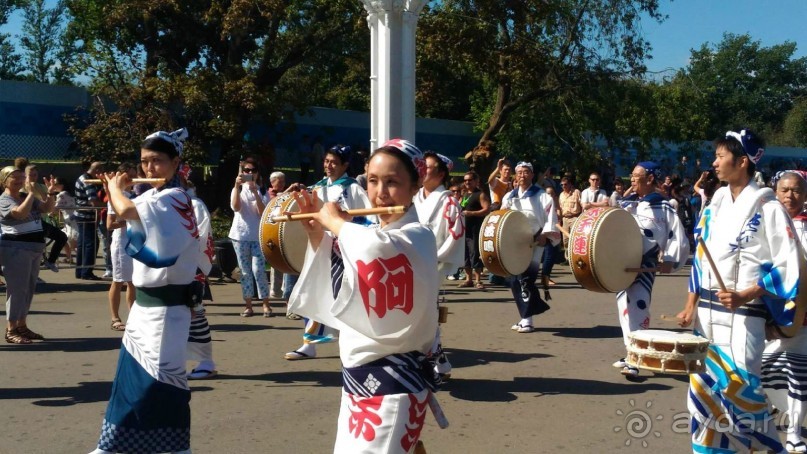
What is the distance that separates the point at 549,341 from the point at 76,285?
7283 millimetres

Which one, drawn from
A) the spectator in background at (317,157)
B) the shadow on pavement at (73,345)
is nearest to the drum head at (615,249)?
the shadow on pavement at (73,345)

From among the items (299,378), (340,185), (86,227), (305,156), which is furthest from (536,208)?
(305,156)

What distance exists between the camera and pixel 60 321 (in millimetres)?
10609

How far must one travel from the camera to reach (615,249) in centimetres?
765

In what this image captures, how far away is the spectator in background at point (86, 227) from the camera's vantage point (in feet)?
45.4

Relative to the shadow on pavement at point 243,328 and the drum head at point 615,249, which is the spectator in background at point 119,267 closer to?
the shadow on pavement at point 243,328

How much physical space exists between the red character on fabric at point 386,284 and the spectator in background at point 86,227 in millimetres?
11125

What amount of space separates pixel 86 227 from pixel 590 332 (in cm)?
759

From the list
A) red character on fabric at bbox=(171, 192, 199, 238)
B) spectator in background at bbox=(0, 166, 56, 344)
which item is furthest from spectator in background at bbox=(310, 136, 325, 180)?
red character on fabric at bbox=(171, 192, 199, 238)

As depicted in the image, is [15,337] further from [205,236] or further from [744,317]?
[744,317]

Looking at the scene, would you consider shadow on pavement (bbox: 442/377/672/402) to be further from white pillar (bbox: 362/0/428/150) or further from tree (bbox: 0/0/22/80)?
tree (bbox: 0/0/22/80)

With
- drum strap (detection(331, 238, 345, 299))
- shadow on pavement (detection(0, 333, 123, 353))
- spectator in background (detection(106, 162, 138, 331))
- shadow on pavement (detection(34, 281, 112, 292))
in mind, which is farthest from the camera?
shadow on pavement (detection(34, 281, 112, 292))

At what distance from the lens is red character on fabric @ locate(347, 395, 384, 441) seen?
3.44 metres

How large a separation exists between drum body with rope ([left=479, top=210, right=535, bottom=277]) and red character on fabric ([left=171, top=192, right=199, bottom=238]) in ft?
16.1
